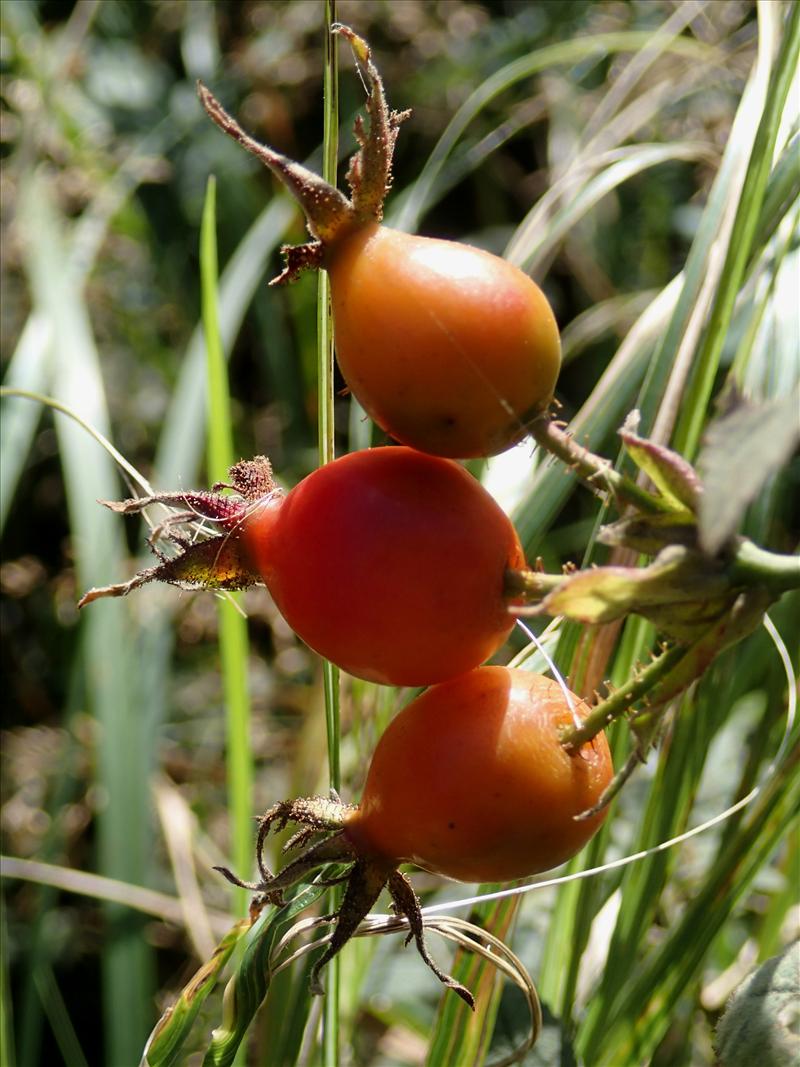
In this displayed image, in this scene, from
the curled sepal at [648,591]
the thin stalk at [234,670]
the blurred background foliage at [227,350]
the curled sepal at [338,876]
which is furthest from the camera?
the blurred background foliage at [227,350]

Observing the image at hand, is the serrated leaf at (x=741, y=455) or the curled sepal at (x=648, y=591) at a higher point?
the serrated leaf at (x=741, y=455)

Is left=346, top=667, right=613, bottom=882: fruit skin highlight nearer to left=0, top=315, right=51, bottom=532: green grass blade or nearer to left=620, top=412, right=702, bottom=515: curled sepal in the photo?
left=620, top=412, right=702, bottom=515: curled sepal

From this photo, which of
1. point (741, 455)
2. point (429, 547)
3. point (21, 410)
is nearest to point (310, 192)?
point (429, 547)

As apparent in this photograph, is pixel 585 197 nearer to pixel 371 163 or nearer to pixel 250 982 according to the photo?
pixel 371 163

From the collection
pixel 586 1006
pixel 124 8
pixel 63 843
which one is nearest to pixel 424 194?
pixel 586 1006

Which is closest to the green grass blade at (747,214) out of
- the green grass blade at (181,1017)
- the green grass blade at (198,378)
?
the green grass blade at (181,1017)

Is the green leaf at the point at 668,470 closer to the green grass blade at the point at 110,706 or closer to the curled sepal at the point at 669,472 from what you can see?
the curled sepal at the point at 669,472

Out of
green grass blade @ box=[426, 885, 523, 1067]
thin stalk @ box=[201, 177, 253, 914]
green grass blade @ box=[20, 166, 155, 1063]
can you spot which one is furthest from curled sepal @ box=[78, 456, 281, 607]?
green grass blade @ box=[20, 166, 155, 1063]
